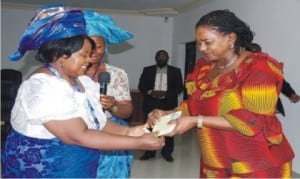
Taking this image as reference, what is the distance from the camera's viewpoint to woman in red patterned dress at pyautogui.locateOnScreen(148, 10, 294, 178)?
179 centimetres

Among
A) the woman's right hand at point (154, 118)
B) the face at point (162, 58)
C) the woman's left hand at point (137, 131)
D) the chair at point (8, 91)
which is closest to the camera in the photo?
the woman's left hand at point (137, 131)

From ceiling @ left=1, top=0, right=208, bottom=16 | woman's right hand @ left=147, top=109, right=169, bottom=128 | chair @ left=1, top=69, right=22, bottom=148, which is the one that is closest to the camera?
woman's right hand @ left=147, top=109, right=169, bottom=128

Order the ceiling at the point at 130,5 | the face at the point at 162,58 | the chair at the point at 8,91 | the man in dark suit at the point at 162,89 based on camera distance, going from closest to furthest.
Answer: the chair at the point at 8,91 < the man in dark suit at the point at 162,89 < the face at the point at 162,58 < the ceiling at the point at 130,5

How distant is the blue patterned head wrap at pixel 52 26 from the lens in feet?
4.83

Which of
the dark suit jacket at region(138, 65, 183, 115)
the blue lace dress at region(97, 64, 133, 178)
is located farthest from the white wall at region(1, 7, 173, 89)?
the blue lace dress at region(97, 64, 133, 178)

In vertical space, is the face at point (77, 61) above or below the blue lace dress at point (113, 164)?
above

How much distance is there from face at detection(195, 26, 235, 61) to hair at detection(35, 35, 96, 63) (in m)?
0.65

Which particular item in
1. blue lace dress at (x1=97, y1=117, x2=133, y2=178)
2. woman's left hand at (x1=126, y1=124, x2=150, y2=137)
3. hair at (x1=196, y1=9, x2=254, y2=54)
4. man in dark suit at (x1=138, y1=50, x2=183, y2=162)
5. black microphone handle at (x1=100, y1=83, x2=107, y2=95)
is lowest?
man in dark suit at (x1=138, y1=50, x2=183, y2=162)

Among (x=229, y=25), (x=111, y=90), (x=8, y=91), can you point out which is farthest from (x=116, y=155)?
(x=8, y=91)

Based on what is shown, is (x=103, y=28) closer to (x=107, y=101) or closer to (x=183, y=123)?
(x=107, y=101)

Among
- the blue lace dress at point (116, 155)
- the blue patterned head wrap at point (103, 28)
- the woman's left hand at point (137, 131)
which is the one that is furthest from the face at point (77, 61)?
the blue lace dress at point (116, 155)

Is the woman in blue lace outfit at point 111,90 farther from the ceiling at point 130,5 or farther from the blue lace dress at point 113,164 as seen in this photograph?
the ceiling at point 130,5

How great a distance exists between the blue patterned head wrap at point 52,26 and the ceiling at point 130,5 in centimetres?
690

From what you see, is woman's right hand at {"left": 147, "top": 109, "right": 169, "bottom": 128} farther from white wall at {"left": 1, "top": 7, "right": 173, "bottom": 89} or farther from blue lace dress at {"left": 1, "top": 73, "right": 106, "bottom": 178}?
white wall at {"left": 1, "top": 7, "right": 173, "bottom": 89}
